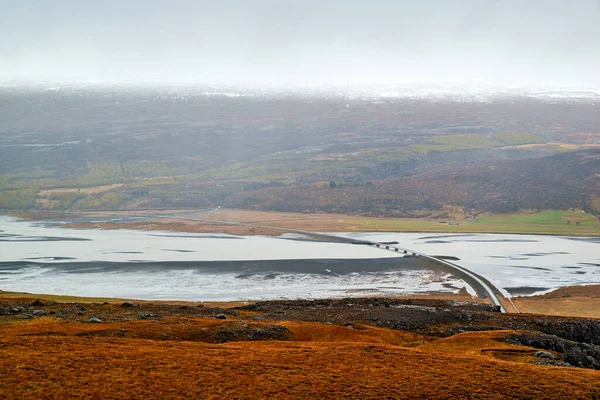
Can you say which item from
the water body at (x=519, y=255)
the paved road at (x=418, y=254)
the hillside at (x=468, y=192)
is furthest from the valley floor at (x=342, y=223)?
the water body at (x=519, y=255)

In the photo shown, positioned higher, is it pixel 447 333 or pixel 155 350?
pixel 155 350

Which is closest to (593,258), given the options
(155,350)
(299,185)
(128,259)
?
(128,259)

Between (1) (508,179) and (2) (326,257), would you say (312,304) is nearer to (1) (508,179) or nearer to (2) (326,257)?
(2) (326,257)

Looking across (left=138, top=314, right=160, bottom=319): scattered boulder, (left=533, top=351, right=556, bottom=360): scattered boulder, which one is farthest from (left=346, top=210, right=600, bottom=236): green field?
(left=533, top=351, right=556, bottom=360): scattered boulder

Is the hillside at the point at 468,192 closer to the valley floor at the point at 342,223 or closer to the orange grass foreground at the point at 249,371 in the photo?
the valley floor at the point at 342,223

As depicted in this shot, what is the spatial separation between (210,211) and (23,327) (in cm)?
13634

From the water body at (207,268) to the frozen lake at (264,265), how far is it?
133 mm

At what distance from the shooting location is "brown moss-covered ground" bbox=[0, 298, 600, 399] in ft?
80.0

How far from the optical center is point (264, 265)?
3701 inches

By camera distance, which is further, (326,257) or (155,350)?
(326,257)

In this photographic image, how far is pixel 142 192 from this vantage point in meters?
186

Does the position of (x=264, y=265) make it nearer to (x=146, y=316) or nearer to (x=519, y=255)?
(x=519, y=255)

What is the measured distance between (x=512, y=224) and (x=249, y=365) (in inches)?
4831

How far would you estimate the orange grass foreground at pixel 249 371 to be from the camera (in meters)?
24.1
